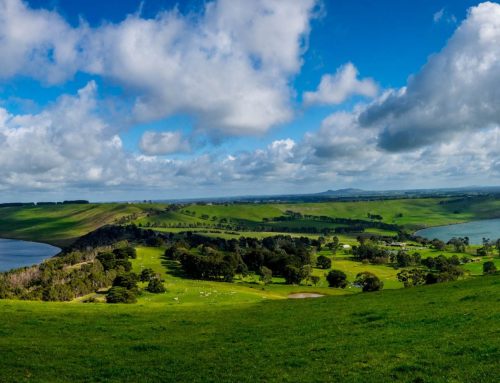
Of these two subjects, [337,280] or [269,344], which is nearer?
[269,344]

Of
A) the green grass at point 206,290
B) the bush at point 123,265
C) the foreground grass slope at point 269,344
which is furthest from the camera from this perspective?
the bush at point 123,265

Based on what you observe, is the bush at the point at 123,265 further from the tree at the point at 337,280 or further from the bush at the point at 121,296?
the tree at the point at 337,280

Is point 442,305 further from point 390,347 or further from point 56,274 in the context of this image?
point 56,274

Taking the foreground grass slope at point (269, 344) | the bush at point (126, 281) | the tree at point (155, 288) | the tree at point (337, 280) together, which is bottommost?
the tree at point (337, 280)

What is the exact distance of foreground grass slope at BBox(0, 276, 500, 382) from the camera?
2211cm

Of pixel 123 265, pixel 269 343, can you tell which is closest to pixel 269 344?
pixel 269 343

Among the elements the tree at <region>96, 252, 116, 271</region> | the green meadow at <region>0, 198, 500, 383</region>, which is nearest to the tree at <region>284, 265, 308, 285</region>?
the tree at <region>96, 252, 116, 271</region>

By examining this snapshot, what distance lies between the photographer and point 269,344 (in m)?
29.0

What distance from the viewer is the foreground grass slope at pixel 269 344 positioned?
22.1m

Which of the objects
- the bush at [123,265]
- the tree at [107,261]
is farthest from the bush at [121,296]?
the tree at [107,261]

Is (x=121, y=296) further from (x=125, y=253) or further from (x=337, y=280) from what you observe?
(x=125, y=253)

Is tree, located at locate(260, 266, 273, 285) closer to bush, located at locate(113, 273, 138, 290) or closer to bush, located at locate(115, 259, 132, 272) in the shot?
bush, located at locate(115, 259, 132, 272)

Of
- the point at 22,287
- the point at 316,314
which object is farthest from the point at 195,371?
the point at 22,287

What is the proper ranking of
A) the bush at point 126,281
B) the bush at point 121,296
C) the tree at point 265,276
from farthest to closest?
the tree at point 265,276, the bush at point 126,281, the bush at point 121,296
